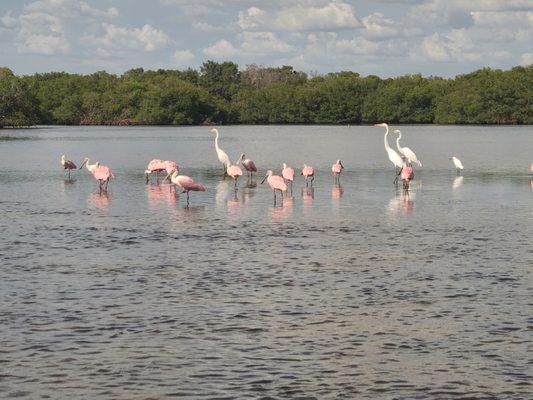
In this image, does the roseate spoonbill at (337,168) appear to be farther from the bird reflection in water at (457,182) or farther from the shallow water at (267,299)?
the shallow water at (267,299)

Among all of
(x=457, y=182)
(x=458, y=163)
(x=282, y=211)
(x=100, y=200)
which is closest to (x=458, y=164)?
(x=458, y=163)

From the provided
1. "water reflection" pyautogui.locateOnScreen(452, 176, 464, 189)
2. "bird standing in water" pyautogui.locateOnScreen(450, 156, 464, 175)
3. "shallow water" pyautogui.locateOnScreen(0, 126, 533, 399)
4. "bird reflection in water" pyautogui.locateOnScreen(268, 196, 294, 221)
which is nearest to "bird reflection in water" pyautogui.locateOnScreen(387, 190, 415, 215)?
"shallow water" pyautogui.locateOnScreen(0, 126, 533, 399)

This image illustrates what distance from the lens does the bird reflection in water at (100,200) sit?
28422 millimetres

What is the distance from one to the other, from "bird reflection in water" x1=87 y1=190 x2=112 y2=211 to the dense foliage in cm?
12115

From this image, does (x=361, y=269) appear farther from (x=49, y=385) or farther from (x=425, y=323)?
(x=49, y=385)

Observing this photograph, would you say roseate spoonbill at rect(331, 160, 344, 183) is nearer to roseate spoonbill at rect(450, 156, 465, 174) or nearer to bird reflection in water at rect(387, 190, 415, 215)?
→ bird reflection in water at rect(387, 190, 415, 215)

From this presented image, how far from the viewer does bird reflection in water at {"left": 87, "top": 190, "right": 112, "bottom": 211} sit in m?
28.4

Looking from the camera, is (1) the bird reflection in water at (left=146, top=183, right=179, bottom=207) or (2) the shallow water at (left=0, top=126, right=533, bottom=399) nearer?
(2) the shallow water at (left=0, top=126, right=533, bottom=399)

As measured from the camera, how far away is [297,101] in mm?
185125

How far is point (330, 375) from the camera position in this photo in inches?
423

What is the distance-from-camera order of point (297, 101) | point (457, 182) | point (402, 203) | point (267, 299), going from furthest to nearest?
point (297, 101) < point (457, 182) < point (402, 203) < point (267, 299)

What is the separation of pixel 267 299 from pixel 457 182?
2454 cm

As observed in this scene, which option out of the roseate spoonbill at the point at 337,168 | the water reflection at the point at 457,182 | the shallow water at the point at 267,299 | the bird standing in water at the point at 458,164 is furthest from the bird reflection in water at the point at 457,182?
the shallow water at the point at 267,299

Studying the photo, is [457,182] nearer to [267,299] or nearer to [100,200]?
[100,200]
